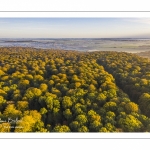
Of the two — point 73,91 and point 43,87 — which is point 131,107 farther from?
point 43,87

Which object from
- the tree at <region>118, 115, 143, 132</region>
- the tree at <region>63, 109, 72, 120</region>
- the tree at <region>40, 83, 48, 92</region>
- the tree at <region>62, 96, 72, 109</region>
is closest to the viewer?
the tree at <region>118, 115, 143, 132</region>

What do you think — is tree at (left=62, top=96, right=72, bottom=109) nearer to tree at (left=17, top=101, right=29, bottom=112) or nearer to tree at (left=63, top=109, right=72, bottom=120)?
tree at (left=63, top=109, right=72, bottom=120)

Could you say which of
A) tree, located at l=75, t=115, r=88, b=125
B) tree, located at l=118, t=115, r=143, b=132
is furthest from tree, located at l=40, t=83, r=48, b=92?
tree, located at l=118, t=115, r=143, b=132

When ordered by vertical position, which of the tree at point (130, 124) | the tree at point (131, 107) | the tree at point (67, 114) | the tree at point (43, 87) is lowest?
the tree at point (130, 124)

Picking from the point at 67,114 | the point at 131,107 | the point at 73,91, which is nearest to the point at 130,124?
the point at 131,107

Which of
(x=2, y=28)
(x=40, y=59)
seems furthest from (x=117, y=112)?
(x=2, y=28)

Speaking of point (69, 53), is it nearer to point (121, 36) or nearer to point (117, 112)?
point (121, 36)

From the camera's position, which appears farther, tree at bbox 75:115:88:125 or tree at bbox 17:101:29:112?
tree at bbox 17:101:29:112

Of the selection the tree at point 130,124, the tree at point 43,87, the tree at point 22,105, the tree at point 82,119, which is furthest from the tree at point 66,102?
the tree at point 130,124

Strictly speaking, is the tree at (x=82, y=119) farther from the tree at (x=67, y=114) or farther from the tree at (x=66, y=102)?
the tree at (x=66, y=102)
